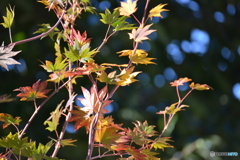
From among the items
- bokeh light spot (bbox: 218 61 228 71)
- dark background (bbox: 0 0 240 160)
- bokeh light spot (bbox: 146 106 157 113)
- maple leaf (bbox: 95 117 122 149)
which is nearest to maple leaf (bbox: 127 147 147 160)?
maple leaf (bbox: 95 117 122 149)

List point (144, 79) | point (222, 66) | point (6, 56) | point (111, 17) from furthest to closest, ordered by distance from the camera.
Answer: point (222, 66), point (144, 79), point (111, 17), point (6, 56)

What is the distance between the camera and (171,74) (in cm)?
212

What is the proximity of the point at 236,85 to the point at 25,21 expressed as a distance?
4.19 ft

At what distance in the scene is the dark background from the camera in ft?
6.37

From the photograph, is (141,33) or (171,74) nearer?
(141,33)

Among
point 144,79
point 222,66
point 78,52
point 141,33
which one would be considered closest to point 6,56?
point 78,52

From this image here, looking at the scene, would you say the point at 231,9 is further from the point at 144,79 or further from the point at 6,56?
the point at 6,56

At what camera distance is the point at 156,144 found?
0.72 metres

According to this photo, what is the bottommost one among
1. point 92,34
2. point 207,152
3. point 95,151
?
point 207,152

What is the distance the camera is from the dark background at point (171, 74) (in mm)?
1941

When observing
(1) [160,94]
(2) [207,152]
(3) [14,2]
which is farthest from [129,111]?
(3) [14,2]

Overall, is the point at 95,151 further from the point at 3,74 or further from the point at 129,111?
the point at 3,74

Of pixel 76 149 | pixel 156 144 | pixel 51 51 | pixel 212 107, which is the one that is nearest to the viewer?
pixel 156 144

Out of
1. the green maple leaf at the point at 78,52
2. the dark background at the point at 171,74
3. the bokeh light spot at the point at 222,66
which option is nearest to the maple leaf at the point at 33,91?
the green maple leaf at the point at 78,52
